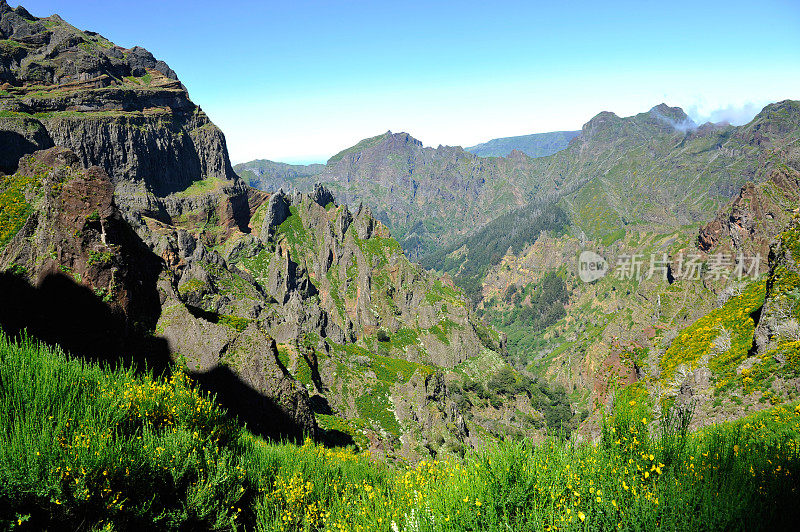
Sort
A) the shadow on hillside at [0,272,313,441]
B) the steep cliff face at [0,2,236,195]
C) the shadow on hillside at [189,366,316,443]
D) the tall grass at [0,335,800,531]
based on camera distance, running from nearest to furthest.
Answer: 1. the tall grass at [0,335,800,531]
2. the shadow on hillside at [0,272,313,441]
3. the shadow on hillside at [189,366,316,443]
4. the steep cliff face at [0,2,236,195]

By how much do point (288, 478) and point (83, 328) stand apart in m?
15.8

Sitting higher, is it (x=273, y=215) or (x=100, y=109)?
(x=100, y=109)

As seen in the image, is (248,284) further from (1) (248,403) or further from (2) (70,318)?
(2) (70,318)

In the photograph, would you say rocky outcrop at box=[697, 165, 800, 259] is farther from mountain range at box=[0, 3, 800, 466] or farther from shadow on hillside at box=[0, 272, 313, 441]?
shadow on hillside at box=[0, 272, 313, 441]

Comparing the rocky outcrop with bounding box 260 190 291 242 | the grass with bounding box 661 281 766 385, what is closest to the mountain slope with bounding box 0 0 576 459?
the rocky outcrop with bounding box 260 190 291 242

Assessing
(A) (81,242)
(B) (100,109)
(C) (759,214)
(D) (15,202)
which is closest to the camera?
(A) (81,242)

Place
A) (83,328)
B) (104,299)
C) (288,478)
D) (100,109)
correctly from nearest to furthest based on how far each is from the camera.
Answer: (288,478) → (83,328) → (104,299) → (100,109)

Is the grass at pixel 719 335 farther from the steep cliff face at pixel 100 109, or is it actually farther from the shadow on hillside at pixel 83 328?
the steep cliff face at pixel 100 109

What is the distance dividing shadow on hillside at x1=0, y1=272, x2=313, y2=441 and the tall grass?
18.2 ft

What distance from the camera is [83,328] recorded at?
19734mm

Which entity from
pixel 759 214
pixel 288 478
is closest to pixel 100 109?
pixel 288 478

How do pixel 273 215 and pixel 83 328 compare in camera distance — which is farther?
pixel 273 215

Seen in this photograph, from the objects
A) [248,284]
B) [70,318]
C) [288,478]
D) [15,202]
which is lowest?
[248,284]

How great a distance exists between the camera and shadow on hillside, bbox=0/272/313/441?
1731 centimetres
